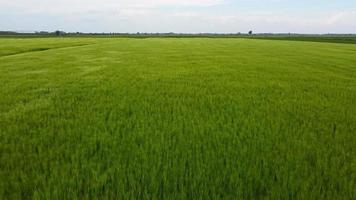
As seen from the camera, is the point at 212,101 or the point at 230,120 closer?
the point at 230,120

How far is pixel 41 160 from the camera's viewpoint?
14.0ft

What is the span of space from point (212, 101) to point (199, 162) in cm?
392

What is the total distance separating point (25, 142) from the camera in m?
4.96

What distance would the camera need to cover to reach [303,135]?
548 cm

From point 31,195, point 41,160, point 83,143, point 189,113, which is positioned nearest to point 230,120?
point 189,113

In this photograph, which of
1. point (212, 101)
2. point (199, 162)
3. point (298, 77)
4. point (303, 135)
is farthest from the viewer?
point (298, 77)

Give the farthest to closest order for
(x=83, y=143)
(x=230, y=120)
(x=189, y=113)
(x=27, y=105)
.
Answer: (x=27, y=105), (x=189, y=113), (x=230, y=120), (x=83, y=143)

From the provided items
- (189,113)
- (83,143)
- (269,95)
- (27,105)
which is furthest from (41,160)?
(269,95)

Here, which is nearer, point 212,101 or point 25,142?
point 25,142

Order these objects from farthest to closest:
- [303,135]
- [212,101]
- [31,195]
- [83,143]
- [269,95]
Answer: [269,95]
[212,101]
[303,135]
[83,143]
[31,195]

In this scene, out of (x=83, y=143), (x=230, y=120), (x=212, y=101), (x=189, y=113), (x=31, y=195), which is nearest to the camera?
(x=31, y=195)

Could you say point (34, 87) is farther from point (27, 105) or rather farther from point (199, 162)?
point (199, 162)

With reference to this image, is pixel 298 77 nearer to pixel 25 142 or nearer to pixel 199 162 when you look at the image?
pixel 199 162

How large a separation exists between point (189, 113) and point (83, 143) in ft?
8.29
